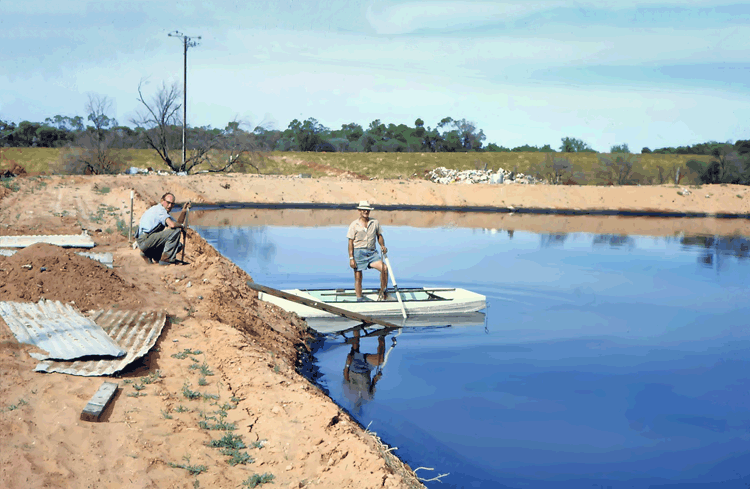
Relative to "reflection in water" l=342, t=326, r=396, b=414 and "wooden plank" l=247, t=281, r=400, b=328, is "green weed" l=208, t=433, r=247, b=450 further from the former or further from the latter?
"wooden plank" l=247, t=281, r=400, b=328

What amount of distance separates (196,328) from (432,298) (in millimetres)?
5335

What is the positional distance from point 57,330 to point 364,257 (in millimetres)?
6045

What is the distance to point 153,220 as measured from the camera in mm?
13203

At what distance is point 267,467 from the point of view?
604 centimetres

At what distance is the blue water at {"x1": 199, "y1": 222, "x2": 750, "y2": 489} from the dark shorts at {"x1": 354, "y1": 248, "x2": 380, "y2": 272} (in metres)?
1.53

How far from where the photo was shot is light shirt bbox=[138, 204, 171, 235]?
43.1 ft

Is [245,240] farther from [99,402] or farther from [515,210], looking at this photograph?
[515,210]

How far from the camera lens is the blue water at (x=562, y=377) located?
297 inches

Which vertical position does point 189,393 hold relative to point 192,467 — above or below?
above

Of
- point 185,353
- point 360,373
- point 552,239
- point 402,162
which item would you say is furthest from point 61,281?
point 402,162

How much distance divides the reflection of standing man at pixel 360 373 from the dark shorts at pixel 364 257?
1.54m

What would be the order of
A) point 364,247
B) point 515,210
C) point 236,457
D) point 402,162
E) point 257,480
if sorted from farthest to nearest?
point 402,162 < point 515,210 < point 364,247 < point 236,457 < point 257,480

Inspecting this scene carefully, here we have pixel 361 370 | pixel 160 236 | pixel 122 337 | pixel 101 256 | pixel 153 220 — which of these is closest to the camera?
pixel 122 337

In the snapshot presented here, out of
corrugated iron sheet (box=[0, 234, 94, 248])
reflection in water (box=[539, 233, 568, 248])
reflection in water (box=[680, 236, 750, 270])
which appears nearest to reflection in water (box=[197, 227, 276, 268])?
corrugated iron sheet (box=[0, 234, 94, 248])
